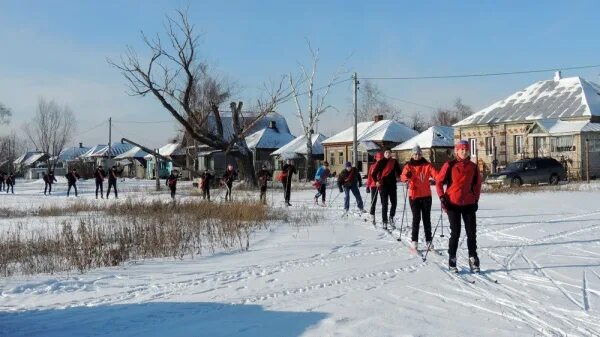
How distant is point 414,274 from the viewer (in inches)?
312

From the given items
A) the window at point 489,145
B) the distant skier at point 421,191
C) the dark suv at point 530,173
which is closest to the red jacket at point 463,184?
the distant skier at point 421,191

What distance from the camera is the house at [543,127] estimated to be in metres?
38.4

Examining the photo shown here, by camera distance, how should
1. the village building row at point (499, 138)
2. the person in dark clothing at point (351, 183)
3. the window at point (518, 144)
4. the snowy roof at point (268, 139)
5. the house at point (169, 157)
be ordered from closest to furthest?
the person in dark clothing at point (351, 183) → the village building row at point (499, 138) → the window at point (518, 144) → the snowy roof at point (268, 139) → the house at point (169, 157)

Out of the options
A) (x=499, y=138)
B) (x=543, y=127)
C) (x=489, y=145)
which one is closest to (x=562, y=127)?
(x=543, y=127)

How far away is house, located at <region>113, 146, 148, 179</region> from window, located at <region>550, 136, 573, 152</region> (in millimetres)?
55668

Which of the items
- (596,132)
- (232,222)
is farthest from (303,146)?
(232,222)

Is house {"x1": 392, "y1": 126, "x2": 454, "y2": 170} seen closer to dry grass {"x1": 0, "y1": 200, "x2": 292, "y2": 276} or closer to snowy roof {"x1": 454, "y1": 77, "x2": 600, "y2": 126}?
snowy roof {"x1": 454, "y1": 77, "x2": 600, "y2": 126}

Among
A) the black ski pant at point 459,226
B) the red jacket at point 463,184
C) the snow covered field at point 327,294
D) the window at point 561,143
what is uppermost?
the window at point 561,143

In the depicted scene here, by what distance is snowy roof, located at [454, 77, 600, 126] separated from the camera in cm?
4159

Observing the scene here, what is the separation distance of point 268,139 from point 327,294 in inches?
2446

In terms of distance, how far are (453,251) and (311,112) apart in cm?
4402

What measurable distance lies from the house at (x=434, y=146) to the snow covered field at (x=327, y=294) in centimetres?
3953

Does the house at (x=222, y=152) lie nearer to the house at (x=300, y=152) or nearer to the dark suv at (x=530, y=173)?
the house at (x=300, y=152)

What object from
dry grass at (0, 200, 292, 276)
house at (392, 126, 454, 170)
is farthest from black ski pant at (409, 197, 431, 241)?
house at (392, 126, 454, 170)
